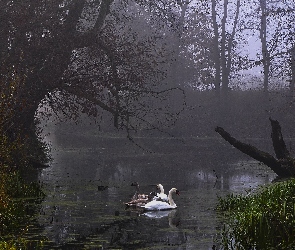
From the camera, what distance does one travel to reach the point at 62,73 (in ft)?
94.9

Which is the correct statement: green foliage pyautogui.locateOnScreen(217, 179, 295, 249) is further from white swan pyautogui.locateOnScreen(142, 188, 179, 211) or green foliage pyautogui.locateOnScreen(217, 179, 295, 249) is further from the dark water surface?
white swan pyautogui.locateOnScreen(142, 188, 179, 211)

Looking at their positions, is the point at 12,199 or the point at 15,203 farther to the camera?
the point at 12,199

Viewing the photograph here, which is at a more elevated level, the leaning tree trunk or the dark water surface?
the leaning tree trunk

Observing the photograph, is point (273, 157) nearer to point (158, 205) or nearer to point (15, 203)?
point (158, 205)

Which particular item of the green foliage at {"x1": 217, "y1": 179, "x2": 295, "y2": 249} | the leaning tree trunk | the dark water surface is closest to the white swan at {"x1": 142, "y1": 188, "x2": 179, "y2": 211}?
the dark water surface

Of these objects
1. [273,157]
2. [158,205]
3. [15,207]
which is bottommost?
[158,205]

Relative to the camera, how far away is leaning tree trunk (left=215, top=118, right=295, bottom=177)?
27109mm

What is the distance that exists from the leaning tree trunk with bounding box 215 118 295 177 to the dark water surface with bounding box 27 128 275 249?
73cm

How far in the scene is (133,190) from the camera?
2384 cm

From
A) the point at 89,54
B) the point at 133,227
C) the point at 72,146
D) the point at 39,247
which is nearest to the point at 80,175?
the point at 89,54

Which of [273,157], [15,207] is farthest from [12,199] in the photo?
[273,157]

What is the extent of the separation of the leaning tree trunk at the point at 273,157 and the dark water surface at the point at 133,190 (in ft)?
2.39

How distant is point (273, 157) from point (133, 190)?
7074 millimetres

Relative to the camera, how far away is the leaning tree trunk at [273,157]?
88.9 ft
